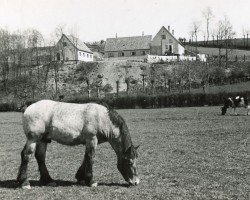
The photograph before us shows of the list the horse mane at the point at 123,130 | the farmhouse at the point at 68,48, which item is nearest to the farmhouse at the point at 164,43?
the farmhouse at the point at 68,48

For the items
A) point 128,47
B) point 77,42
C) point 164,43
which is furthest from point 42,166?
point 128,47

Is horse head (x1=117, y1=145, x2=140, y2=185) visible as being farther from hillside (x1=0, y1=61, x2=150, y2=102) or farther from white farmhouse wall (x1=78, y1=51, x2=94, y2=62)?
white farmhouse wall (x1=78, y1=51, x2=94, y2=62)

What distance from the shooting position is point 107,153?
14.9 metres

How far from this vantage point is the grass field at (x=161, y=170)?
881 cm

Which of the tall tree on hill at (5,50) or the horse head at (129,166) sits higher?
the tall tree on hill at (5,50)

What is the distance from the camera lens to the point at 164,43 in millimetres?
96938

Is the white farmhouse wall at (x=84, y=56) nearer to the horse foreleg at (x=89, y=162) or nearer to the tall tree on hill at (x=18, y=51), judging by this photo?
the tall tree on hill at (x=18, y=51)

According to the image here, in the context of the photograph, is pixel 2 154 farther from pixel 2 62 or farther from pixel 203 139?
pixel 2 62

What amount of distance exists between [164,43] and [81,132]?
292 feet

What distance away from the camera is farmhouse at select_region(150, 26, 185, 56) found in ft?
315

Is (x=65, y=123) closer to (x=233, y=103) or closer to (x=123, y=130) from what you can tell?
(x=123, y=130)

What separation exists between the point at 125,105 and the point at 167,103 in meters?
5.02

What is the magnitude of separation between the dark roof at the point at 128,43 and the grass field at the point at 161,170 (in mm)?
79817

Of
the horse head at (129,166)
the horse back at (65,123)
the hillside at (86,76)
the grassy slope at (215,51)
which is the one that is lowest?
the horse head at (129,166)
